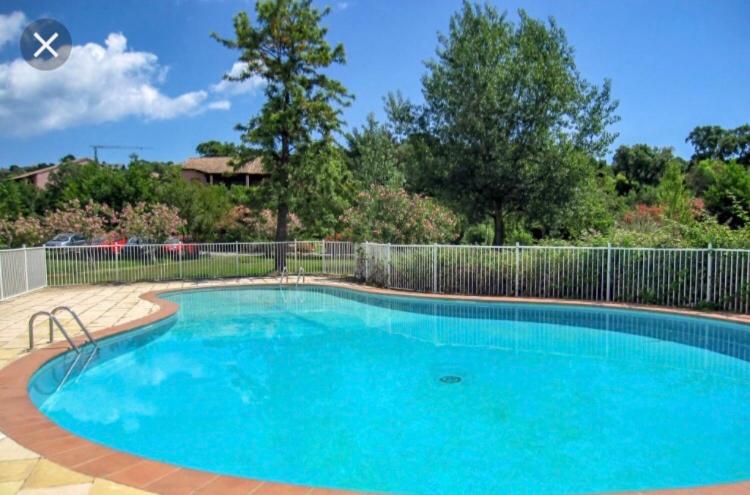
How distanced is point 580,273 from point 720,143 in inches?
1927

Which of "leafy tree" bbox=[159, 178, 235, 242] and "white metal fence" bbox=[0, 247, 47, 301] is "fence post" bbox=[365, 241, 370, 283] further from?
"leafy tree" bbox=[159, 178, 235, 242]

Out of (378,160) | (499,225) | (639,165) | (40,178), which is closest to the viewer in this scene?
(499,225)

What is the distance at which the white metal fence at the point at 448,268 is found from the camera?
10828 mm

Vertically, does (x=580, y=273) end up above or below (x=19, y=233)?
below

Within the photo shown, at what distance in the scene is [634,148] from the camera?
150 ft

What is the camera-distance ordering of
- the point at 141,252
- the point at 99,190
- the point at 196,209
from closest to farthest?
the point at 141,252 → the point at 196,209 → the point at 99,190

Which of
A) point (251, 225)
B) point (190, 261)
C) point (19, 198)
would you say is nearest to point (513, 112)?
point (190, 261)

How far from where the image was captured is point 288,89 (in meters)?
17.9

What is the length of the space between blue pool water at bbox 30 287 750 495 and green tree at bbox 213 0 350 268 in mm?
8925

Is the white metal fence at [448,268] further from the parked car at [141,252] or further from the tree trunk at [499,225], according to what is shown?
the tree trunk at [499,225]

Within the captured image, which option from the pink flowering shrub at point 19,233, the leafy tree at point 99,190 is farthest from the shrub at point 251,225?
the leafy tree at point 99,190

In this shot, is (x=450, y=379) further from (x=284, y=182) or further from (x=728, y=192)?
(x=728, y=192)

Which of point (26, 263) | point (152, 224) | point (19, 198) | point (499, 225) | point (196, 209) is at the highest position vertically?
point (19, 198)

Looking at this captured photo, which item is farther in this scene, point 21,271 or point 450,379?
point 21,271
